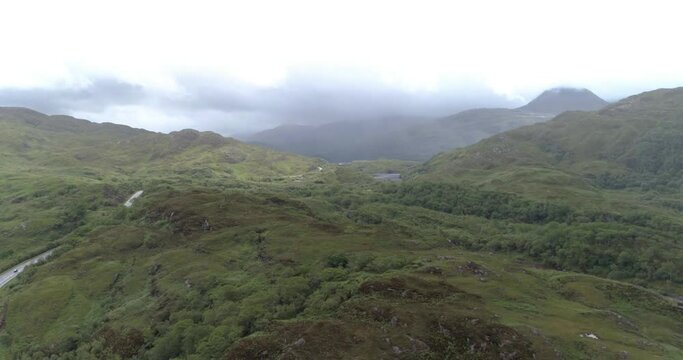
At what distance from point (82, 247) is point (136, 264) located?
129 feet

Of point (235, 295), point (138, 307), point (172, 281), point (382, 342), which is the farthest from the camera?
point (172, 281)

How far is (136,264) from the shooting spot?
167 metres

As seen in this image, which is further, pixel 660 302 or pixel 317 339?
pixel 660 302

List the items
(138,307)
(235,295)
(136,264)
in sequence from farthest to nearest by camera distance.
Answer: (136,264) < (138,307) < (235,295)

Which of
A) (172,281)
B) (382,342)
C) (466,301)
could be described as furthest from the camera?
(172,281)

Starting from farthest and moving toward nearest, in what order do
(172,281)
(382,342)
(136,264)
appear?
(136,264)
(172,281)
(382,342)

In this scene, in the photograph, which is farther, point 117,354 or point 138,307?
point 138,307

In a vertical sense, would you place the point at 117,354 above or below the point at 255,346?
below

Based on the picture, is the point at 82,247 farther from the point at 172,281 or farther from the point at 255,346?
the point at 255,346

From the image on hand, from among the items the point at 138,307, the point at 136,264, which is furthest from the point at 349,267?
the point at 136,264

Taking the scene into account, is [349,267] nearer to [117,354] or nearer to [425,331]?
[425,331]

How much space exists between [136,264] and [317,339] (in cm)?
10530

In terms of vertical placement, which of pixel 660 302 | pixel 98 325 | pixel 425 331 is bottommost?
pixel 660 302

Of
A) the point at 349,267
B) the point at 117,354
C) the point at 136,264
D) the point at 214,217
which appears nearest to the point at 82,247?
the point at 136,264
